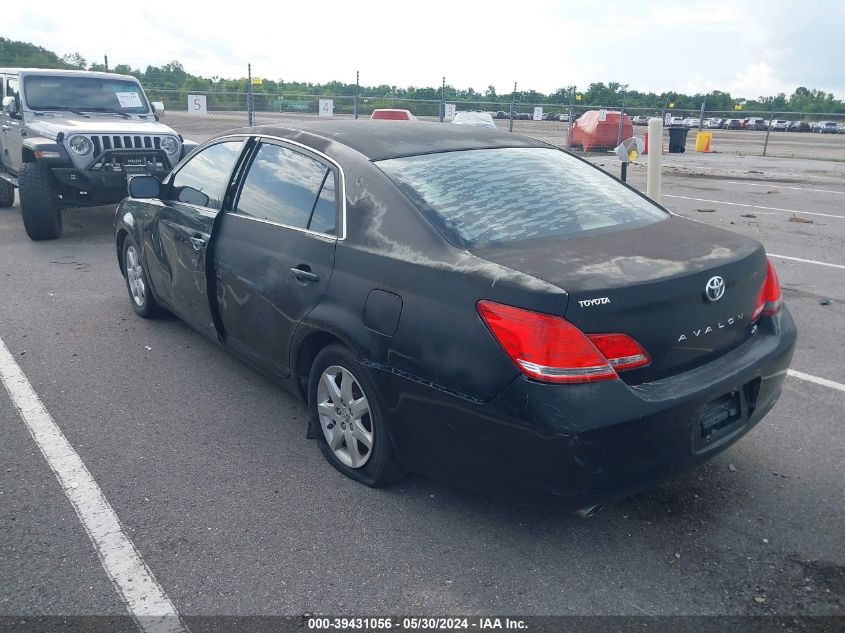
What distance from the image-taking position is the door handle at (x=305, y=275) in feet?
10.9

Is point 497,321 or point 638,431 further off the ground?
point 497,321

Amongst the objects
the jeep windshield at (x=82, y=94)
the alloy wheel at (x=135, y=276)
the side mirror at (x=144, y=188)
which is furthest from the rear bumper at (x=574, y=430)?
the jeep windshield at (x=82, y=94)

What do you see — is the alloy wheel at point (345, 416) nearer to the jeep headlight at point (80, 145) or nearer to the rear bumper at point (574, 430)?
the rear bumper at point (574, 430)

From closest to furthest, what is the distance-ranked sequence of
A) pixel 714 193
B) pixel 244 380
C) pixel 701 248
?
1. pixel 701 248
2. pixel 244 380
3. pixel 714 193

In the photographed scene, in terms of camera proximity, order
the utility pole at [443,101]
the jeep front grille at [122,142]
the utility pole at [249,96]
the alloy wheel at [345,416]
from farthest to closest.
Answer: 1. the utility pole at [443,101]
2. the utility pole at [249,96]
3. the jeep front grille at [122,142]
4. the alloy wheel at [345,416]

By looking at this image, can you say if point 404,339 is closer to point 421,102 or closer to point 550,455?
point 550,455

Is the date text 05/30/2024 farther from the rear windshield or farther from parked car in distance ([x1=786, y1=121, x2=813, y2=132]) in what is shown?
parked car in distance ([x1=786, y1=121, x2=813, y2=132])

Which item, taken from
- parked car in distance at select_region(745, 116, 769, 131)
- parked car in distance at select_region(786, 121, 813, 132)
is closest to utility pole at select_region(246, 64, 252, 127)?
parked car in distance at select_region(745, 116, 769, 131)

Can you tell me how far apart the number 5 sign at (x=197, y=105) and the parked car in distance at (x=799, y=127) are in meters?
51.4

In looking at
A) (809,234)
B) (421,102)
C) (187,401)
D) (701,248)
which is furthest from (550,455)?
(421,102)

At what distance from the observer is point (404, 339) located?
2.84 metres

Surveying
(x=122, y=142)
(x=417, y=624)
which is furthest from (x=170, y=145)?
(x=417, y=624)

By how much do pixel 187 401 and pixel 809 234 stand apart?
27.7 feet

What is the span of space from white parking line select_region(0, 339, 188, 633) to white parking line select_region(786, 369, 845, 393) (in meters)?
3.74
